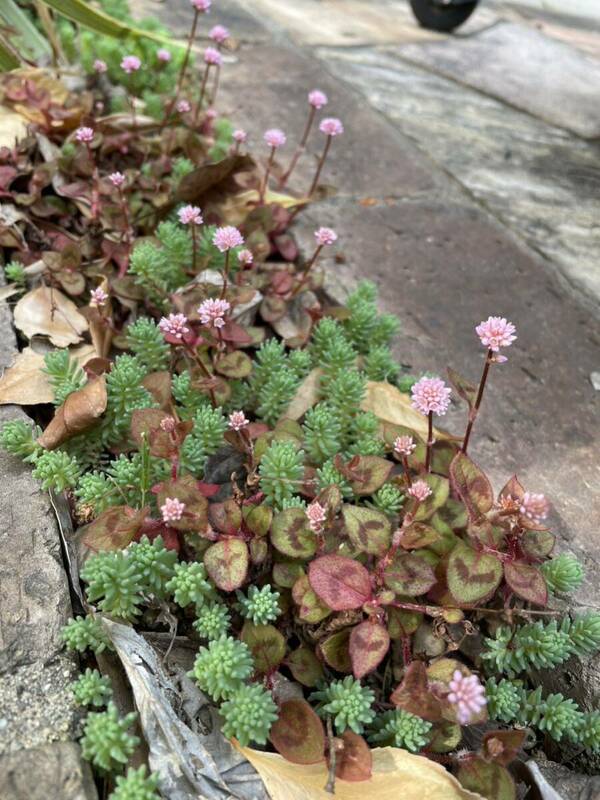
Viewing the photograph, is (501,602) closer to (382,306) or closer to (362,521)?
(362,521)

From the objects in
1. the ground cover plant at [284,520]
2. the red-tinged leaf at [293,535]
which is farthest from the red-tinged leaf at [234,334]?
the red-tinged leaf at [293,535]

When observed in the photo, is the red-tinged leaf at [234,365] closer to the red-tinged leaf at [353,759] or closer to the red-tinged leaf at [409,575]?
the red-tinged leaf at [409,575]

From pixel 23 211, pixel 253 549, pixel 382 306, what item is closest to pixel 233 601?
pixel 253 549

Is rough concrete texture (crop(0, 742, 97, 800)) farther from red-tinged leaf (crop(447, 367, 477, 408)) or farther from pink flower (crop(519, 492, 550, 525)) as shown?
red-tinged leaf (crop(447, 367, 477, 408))

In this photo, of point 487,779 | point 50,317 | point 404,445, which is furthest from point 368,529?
point 50,317

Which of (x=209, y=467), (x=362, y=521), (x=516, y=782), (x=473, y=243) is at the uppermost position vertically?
(x=473, y=243)

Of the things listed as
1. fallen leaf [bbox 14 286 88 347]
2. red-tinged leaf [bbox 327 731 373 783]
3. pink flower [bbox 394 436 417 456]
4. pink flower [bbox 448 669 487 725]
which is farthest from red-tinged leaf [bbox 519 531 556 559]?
fallen leaf [bbox 14 286 88 347]
